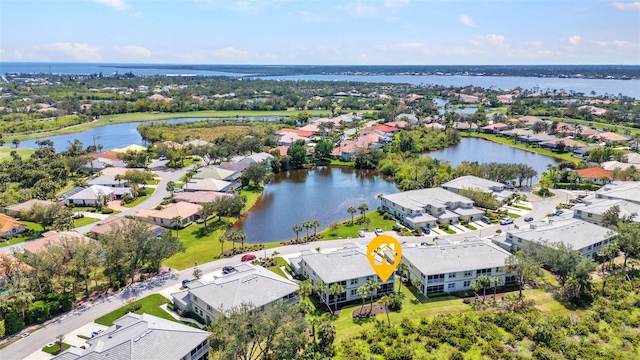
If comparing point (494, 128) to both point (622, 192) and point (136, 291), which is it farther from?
point (136, 291)

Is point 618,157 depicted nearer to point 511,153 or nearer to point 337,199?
point 511,153

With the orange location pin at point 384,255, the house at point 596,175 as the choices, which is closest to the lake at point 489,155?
the house at point 596,175

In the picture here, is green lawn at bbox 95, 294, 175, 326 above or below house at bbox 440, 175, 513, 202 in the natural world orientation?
below

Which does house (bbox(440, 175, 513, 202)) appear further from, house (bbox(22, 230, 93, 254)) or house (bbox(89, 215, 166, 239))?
house (bbox(22, 230, 93, 254))

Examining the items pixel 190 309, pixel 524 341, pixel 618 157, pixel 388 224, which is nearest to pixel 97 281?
pixel 190 309

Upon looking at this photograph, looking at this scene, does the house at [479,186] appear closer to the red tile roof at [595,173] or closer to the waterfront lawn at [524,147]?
the red tile roof at [595,173]

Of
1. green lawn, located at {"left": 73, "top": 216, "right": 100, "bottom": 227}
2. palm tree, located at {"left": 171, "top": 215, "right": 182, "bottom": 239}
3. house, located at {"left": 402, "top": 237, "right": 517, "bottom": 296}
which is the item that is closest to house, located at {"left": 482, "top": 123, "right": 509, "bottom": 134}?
house, located at {"left": 402, "top": 237, "right": 517, "bottom": 296}
